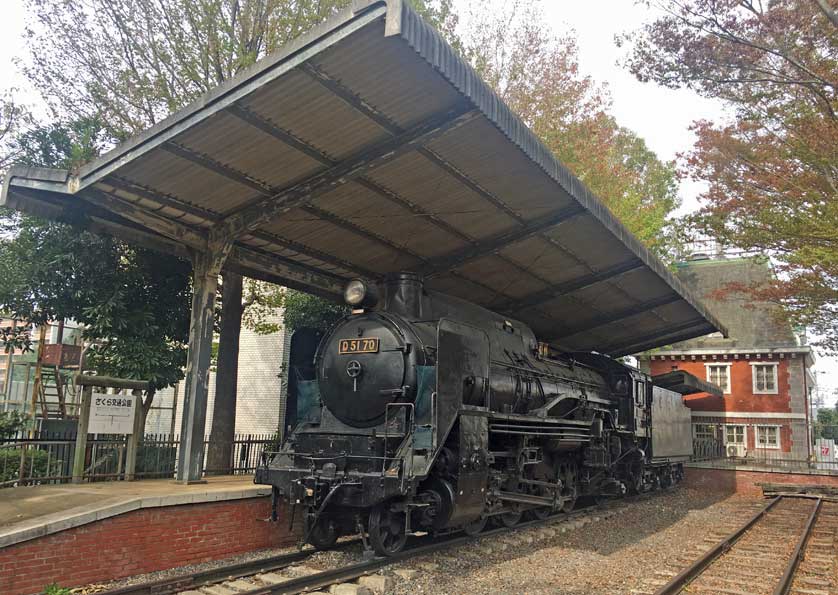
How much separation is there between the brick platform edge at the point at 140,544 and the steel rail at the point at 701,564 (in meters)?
4.80

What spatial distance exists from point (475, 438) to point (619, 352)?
1316 cm

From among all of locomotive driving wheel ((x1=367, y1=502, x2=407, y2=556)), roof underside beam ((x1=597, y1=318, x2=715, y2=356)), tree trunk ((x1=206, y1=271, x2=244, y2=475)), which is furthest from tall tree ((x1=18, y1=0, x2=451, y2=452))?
roof underside beam ((x1=597, y1=318, x2=715, y2=356))

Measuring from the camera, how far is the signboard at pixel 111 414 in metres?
8.79

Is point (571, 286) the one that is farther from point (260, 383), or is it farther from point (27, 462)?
point (260, 383)

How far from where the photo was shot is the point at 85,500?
23.1 feet

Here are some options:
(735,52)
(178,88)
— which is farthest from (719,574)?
(178,88)

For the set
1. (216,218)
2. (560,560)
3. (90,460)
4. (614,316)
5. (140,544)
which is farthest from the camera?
(614,316)

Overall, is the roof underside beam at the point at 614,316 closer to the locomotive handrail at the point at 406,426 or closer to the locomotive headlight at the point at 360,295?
the locomotive headlight at the point at 360,295

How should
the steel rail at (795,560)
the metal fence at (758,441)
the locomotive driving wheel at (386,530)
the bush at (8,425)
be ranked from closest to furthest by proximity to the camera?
1. the steel rail at (795,560)
2. the locomotive driving wheel at (386,530)
3. the bush at (8,425)
4. the metal fence at (758,441)

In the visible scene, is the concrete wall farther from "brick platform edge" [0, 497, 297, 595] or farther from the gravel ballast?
"brick platform edge" [0, 497, 297, 595]

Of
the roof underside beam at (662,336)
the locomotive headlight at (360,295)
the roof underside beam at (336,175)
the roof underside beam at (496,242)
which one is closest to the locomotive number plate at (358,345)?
the locomotive headlight at (360,295)

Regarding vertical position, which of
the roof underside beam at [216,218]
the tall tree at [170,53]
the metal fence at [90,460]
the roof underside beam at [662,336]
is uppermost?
the tall tree at [170,53]

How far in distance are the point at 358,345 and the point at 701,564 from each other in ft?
16.3

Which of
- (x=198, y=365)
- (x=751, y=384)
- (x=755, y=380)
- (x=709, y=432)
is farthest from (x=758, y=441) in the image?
(x=198, y=365)
